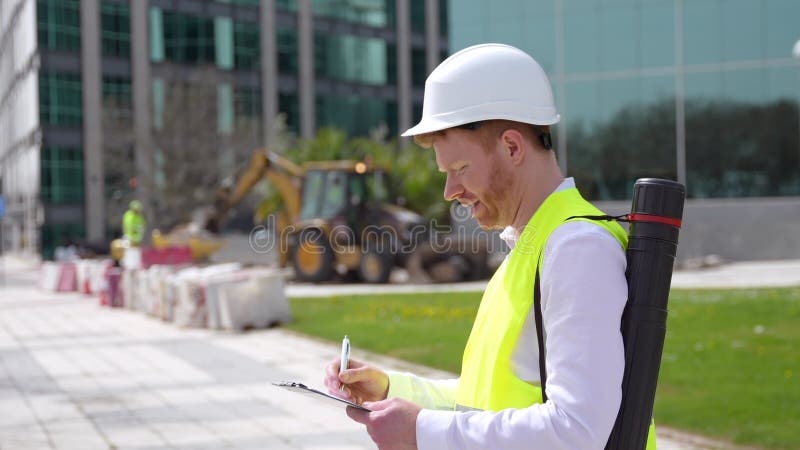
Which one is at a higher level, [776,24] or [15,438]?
[776,24]

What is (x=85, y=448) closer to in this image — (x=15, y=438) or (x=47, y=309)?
(x=15, y=438)

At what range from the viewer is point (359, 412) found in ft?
6.44

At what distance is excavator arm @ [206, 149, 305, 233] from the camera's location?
2764 cm

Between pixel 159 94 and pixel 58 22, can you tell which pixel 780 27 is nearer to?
pixel 159 94

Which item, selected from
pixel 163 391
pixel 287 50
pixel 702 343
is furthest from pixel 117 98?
pixel 702 343

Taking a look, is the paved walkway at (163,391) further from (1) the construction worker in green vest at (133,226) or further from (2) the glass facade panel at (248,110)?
(2) the glass facade panel at (248,110)

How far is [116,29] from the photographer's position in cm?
5112

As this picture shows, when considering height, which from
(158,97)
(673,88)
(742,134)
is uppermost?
(158,97)

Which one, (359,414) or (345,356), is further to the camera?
(345,356)

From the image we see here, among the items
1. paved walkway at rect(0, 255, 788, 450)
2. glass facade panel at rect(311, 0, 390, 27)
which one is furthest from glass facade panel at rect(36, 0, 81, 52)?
paved walkway at rect(0, 255, 788, 450)

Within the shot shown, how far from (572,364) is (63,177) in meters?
51.9

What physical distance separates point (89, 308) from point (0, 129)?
2118 inches

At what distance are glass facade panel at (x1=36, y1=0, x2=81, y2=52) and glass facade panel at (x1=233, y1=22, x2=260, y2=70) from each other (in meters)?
9.42

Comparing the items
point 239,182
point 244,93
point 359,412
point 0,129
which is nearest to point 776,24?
point 239,182
